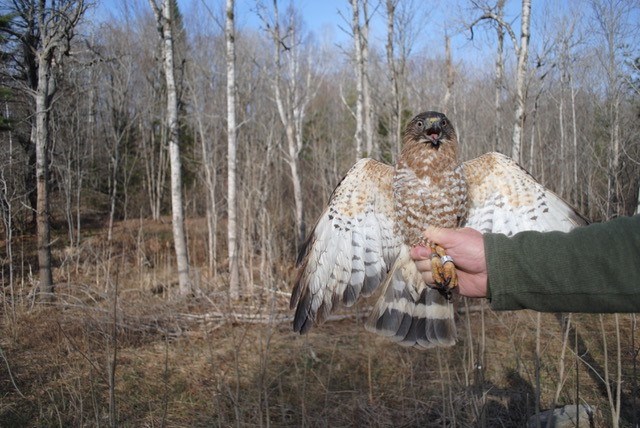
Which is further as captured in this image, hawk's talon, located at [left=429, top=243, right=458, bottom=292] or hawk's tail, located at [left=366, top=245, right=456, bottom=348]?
hawk's tail, located at [left=366, top=245, right=456, bottom=348]

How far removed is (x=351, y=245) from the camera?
3336 mm

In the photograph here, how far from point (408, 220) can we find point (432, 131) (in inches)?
26.7

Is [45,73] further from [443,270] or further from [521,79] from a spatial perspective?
[521,79]

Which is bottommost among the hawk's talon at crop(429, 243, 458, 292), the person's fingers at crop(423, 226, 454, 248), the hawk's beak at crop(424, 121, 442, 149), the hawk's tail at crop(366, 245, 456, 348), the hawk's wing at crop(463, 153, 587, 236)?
the hawk's tail at crop(366, 245, 456, 348)

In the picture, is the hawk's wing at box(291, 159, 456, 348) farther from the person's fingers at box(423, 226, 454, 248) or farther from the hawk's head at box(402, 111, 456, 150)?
the person's fingers at box(423, 226, 454, 248)

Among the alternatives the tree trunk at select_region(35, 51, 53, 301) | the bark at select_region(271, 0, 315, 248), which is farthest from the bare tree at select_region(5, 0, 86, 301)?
the bark at select_region(271, 0, 315, 248)

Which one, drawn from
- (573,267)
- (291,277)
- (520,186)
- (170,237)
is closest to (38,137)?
(291,277)

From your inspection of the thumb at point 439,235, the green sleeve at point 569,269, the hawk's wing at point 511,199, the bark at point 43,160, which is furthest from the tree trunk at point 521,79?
the bark at point 43,160

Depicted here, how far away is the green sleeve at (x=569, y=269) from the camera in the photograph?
149cm

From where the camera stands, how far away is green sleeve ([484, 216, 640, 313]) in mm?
1491

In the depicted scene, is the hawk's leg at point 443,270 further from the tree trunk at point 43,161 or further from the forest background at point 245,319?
the tree trunk at point 43,161

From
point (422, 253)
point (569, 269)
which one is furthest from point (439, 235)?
point (569, 269)

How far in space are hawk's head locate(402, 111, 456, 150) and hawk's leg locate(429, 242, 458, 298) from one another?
3.38 ft

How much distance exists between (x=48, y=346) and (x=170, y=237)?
12.4m
